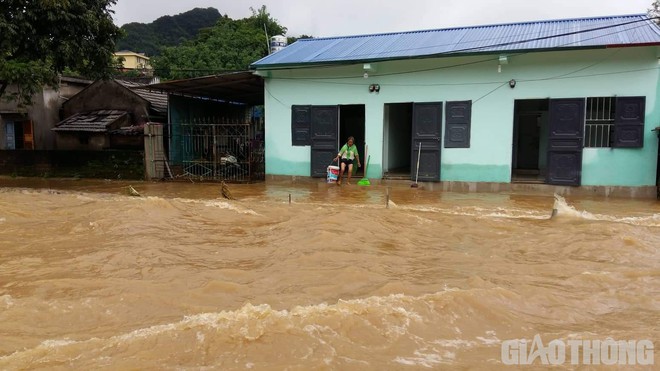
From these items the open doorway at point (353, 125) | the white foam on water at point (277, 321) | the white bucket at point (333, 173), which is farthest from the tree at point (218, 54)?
the white foam on water at point (277, 321)

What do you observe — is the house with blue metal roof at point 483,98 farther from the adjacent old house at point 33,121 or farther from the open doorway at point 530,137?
the adjacent old house at point 33,121

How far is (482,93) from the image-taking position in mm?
12562

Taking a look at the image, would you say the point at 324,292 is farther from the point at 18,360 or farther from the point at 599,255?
the point at 599,255

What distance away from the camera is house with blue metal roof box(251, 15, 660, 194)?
11438 mm

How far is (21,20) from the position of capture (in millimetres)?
11617

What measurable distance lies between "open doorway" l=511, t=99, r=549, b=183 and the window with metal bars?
8.93ft

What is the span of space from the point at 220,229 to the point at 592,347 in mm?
5511

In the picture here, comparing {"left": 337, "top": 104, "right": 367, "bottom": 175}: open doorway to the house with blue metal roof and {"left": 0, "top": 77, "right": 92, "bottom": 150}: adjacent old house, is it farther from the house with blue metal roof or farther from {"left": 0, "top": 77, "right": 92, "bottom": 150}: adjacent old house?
{"left": 0, "top": 77, "right": 92, "bottom": 150}: adjacent old house

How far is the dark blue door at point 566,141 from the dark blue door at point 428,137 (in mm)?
2700

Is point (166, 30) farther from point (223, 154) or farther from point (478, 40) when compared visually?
point (478, 40)

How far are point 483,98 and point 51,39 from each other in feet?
36.1

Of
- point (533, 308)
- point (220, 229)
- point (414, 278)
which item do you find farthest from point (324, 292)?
point (220, 229)

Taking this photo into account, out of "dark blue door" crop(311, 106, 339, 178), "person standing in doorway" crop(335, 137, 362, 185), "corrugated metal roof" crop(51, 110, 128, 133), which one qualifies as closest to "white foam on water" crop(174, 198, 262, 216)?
"person standing in doorway" crop(335, 137, 362, 185)

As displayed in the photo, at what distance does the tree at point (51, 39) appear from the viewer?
1152cm
